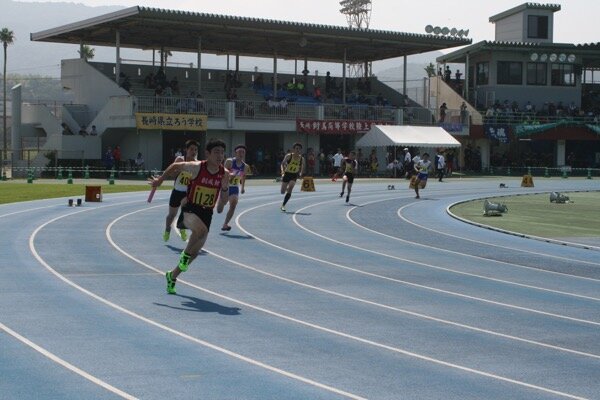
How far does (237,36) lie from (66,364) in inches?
2061

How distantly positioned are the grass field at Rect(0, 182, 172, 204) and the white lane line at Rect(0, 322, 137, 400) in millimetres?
22400

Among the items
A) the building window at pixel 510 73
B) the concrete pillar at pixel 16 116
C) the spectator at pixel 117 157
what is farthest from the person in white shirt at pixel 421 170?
A: the building window at pixel 510 73

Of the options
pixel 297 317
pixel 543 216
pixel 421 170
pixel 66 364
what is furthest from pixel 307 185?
pixel 66 364

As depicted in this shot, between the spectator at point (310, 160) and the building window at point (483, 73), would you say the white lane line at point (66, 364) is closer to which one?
the spectator at point (310, 160)

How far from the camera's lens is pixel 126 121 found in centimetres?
5150

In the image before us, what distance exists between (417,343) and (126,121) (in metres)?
43.0

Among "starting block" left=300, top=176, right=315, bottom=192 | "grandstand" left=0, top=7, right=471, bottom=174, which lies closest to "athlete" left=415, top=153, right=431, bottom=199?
"starting block" left=300, top=176, right=315, bottom=192

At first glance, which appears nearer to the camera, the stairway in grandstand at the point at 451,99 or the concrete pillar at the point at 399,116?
the concrete pillar at the point at 399,116

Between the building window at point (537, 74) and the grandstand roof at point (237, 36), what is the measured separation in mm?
8677

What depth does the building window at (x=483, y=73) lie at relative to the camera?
7125 cm

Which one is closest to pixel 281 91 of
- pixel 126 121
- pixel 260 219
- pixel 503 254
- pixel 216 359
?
pixel 126 121

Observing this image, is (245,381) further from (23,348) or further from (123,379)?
(23,348)

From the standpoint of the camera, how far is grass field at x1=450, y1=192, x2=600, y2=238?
24938 mm

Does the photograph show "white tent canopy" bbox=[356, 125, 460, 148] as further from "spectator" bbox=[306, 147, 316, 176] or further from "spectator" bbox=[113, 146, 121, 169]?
"spectator" bbox=[113, 146, 121, 169]
